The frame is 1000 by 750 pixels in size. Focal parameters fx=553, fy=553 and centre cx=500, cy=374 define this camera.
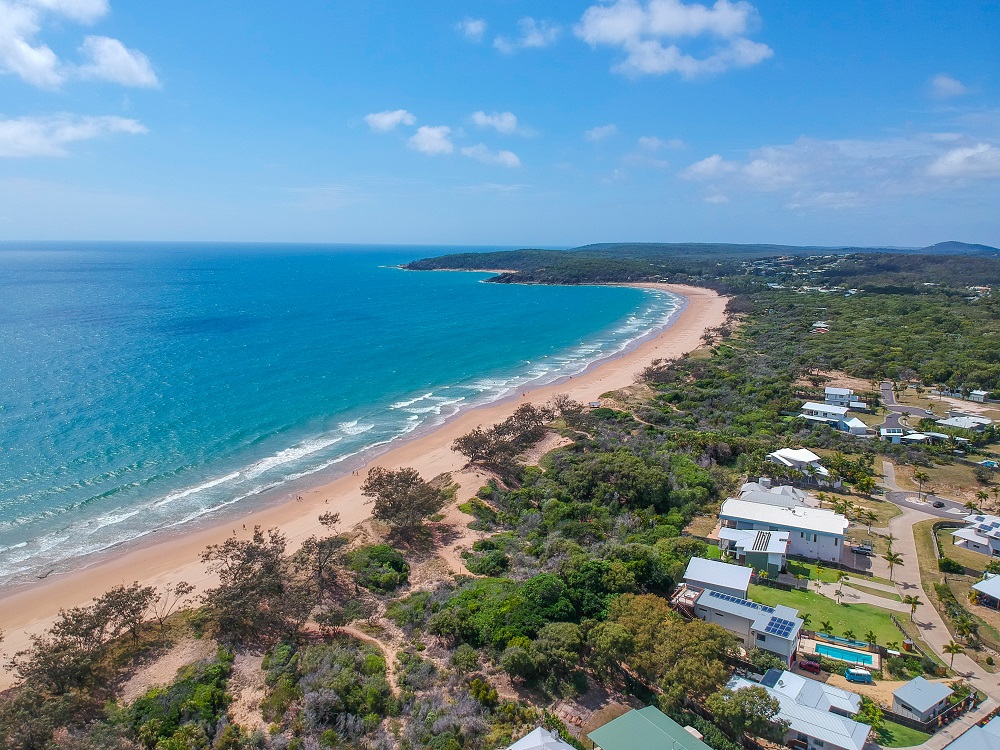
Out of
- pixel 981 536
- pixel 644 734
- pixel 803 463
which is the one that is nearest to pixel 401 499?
pixel 644 734

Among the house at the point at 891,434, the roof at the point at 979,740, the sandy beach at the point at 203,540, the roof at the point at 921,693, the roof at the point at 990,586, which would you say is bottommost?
the sandy beach at the point at 203,540

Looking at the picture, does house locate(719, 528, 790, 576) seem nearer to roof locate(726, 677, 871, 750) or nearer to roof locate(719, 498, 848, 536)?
roof locate(719, 498, 848, 536)

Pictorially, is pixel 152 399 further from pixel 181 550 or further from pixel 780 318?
pixel 780 318

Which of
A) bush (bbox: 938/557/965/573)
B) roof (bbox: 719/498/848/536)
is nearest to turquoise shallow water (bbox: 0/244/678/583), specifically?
roof (bbox: 719/498/848/536)

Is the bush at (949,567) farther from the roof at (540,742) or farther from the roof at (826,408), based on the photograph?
the roof at (826,408)

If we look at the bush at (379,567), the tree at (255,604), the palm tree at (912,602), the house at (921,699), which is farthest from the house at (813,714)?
the tree at (255,604)
